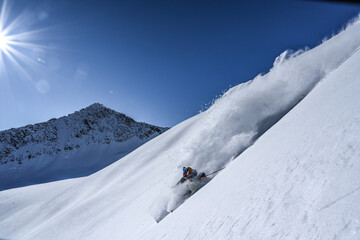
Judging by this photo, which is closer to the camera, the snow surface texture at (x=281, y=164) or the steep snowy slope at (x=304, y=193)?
the steep snowy slope at (x=304, y=193)

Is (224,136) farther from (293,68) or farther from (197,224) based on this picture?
(197,224)

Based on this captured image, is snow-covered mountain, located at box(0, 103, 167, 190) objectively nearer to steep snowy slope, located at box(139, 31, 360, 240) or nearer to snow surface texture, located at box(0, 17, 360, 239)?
snow surface texture, located at box(0, 17, 360, 239)

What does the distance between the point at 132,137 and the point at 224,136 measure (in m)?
67.7

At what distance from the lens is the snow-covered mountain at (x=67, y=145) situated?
46.6 metres

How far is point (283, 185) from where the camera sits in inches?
77.6

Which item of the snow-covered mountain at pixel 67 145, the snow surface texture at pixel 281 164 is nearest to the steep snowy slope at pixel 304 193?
the snow surface texture at pixel 281 164

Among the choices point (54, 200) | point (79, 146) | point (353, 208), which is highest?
point (79, 146)

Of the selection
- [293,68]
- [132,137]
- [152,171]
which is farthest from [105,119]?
[293,68]

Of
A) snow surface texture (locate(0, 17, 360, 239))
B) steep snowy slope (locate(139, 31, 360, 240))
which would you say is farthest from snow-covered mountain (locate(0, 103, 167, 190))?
steep snowy slope (locate(139, 31, 360, 240))

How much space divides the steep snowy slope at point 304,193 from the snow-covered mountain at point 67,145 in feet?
140

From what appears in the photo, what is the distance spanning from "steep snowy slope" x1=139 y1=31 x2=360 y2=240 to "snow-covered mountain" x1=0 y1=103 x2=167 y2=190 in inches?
1686

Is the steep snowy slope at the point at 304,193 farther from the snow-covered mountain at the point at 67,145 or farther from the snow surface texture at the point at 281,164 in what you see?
the snow-covered mountain at the point at 67,145

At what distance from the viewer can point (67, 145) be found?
62.8m

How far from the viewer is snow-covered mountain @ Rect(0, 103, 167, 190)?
153 feet
